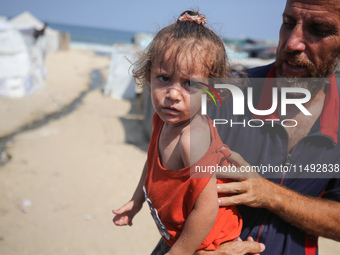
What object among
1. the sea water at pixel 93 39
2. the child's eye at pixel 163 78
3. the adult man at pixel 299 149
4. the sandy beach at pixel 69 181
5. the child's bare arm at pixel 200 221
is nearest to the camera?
the child's bare arm at pixel 200 221

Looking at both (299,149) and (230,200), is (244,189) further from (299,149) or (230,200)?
(299,149)

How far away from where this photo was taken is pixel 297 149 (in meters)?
1.64

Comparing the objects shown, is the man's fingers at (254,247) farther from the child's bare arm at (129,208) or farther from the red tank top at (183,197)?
the child's bare arm at (129,208)

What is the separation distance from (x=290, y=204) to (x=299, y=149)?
291 mm

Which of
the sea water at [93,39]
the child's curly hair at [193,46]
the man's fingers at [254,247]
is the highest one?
the child's curly hair at [193,46]

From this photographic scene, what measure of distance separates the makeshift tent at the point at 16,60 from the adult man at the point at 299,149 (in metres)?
10.1

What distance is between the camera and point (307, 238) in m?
1.67

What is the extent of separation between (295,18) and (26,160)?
5.64 metres

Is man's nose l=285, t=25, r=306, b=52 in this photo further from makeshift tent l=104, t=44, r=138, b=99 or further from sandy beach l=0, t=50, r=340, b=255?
makeshift tent l=104, t=44, r=138, b=99

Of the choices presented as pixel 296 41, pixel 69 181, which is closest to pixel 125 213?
pixel 296 41

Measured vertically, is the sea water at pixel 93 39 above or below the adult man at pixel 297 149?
below

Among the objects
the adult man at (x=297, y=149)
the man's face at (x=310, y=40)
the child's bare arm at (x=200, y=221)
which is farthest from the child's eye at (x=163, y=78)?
the man's face at (x=310, y=40)

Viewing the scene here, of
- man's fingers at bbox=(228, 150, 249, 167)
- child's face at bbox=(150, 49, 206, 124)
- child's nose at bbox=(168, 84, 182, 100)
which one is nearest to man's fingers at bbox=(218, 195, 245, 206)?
man's fingers at bbox=(228, 150, 249, 167)

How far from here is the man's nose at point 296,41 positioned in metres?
1.73
